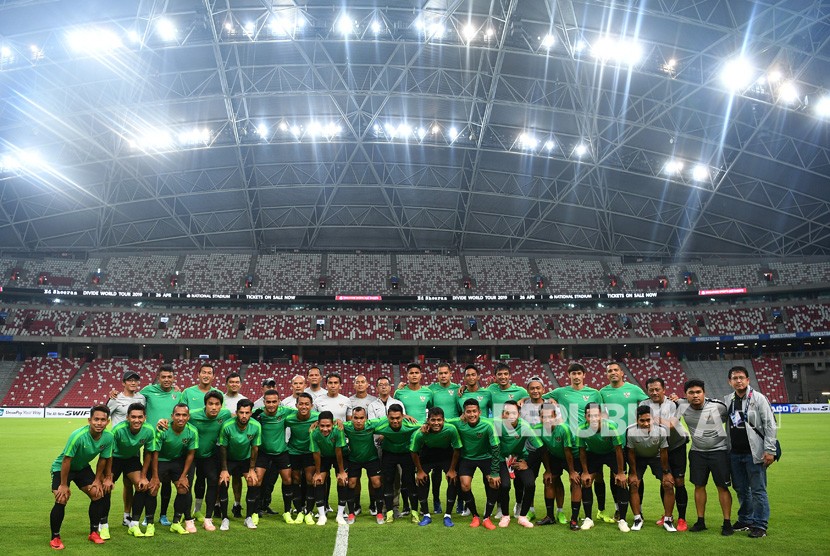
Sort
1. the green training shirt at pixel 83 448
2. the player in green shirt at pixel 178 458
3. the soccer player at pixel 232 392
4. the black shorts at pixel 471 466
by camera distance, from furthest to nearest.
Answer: the soccer player at pixel 232 392 → the black shorts at pixel 471 466 → the player in green shirt at pixel 178 458 → the green training shirt at pixel 83 448

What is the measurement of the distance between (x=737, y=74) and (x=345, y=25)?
888 inches

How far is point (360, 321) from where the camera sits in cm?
5806

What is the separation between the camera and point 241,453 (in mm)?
9617

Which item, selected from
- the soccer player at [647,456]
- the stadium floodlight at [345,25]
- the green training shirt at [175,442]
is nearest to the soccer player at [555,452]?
A: the soccer player at [647,456]

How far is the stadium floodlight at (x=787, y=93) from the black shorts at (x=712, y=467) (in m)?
32.2

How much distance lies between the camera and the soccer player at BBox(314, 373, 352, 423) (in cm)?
1088

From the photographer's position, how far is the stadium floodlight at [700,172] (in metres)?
43.1

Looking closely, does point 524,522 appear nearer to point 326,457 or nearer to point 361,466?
point 361,466

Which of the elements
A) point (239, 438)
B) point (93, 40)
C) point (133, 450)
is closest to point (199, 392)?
point (239, 438)

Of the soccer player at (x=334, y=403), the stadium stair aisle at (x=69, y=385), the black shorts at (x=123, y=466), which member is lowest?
the black shorts at (x=123, y=466)

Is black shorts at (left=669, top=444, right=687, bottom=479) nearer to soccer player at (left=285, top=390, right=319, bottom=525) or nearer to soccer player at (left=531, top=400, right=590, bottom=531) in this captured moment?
soccer player at (left=531, top=400, right=590, bottom=531)

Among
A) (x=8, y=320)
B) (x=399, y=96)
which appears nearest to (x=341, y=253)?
(x=399, y=96)

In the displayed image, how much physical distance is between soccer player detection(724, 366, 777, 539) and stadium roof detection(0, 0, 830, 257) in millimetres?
26152

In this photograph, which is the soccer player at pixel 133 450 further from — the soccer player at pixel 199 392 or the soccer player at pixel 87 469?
the soccer player at pixel 199 392
